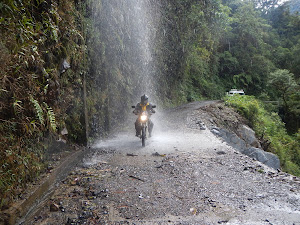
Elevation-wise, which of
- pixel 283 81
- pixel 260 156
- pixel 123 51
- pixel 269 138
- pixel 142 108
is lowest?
pixel 269 138

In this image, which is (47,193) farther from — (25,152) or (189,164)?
(189,164)

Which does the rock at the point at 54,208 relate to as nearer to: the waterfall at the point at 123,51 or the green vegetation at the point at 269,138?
the waterfall at the point at 123,51

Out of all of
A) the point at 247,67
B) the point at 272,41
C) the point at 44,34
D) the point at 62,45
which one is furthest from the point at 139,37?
the point at 272,41

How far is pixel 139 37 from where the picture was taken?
14.5 m

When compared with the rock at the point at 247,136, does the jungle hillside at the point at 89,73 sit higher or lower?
higher

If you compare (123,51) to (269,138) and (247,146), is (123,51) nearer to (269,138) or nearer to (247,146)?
(247,146)

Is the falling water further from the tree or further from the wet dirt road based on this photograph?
the tree

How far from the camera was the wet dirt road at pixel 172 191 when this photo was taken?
11.6 ft

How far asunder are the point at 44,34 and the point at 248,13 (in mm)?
40192

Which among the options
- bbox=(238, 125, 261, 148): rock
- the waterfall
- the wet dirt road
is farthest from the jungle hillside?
bbox=(238, 125, 261, 148): rock

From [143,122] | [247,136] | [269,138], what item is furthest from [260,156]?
[269,138]

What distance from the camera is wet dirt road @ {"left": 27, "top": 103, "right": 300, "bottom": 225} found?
3549mm

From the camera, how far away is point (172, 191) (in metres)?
4.41

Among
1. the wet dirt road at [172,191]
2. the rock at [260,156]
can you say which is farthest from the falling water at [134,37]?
the rock at [260,156]
